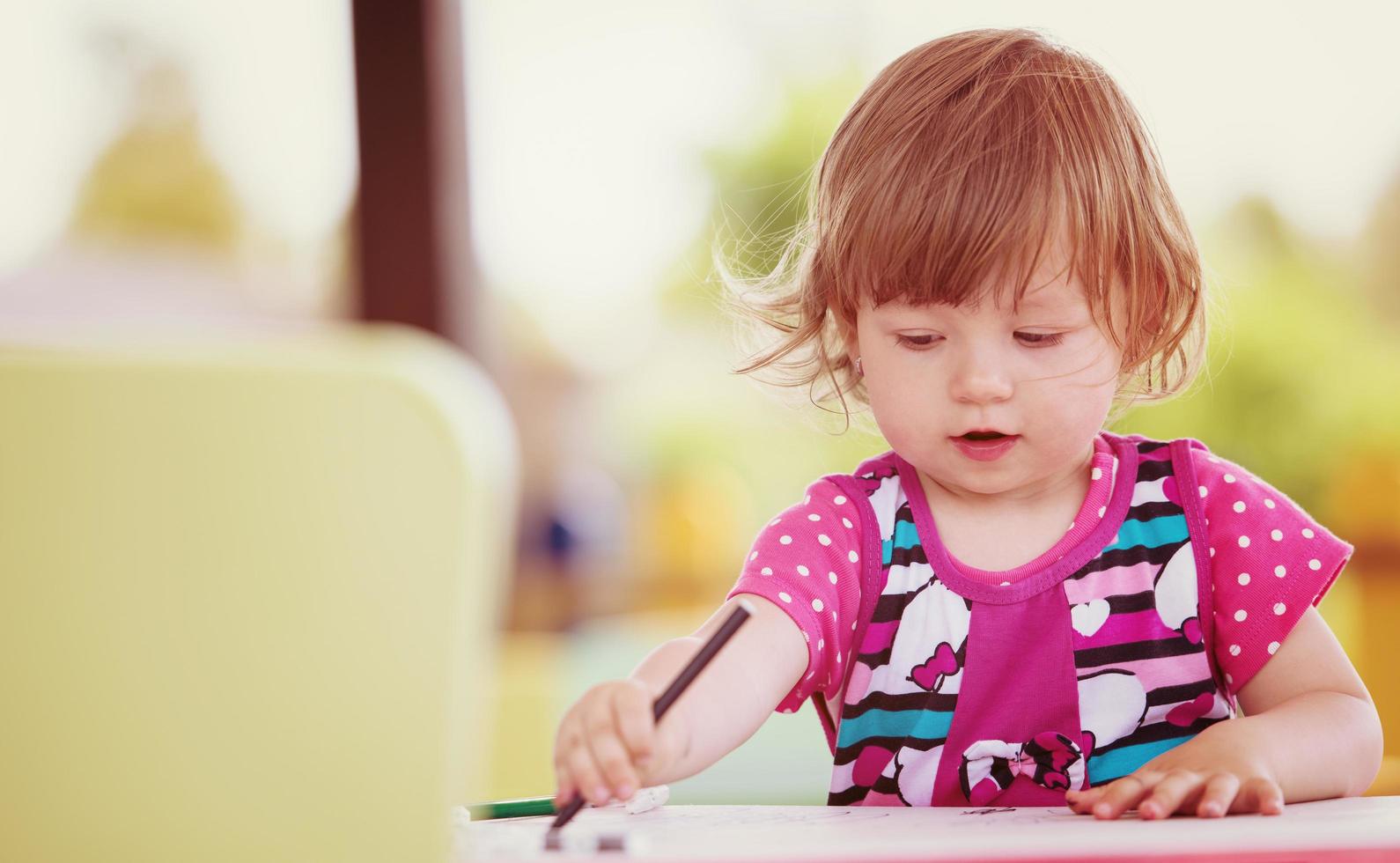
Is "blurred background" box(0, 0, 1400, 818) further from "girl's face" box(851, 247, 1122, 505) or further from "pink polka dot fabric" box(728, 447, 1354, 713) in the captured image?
"girl's face" box(851, 247, 1122, 505)

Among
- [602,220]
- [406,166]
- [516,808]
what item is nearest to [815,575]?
[516,808]

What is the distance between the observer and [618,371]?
223 inches

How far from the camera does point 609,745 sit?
601 mm

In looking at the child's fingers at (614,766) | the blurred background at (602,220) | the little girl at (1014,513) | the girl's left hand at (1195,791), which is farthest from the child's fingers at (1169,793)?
the blurred background at (602,220)

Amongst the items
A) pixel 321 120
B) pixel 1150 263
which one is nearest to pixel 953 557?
pixel 1150 263

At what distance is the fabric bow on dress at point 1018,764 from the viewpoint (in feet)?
2.69

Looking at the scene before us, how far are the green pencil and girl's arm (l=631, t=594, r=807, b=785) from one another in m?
0.09

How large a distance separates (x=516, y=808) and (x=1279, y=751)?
16.3 inches

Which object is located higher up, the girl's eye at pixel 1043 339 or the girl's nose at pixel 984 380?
the girl's eye at pixel 1043 339

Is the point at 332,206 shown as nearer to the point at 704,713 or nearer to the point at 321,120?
the point at 321,120

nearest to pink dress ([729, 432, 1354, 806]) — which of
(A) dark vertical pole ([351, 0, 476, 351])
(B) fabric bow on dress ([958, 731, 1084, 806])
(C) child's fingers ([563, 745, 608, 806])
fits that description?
(B) fabric bow on dress ([958, 731, 1084, 806])

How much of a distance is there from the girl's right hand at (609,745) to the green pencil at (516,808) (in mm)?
92

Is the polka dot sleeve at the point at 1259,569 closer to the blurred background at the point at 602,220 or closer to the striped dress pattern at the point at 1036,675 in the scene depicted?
the striped dress pattern at the point at 1036,675

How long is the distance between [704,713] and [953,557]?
0.27 metres
